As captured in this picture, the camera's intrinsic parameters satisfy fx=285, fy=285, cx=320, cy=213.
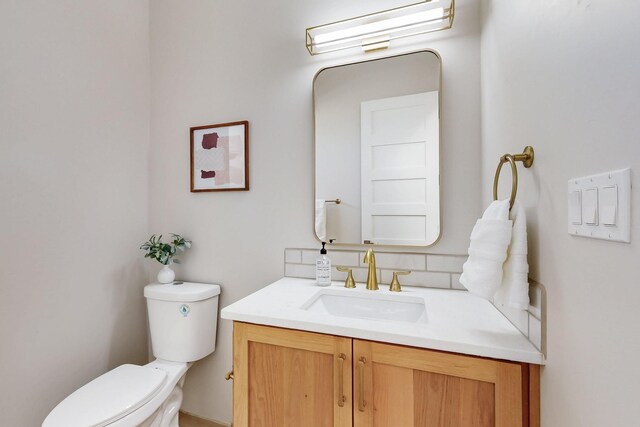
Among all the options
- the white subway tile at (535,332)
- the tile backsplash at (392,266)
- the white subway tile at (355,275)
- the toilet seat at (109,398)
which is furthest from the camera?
the white subway tile at (355,275)

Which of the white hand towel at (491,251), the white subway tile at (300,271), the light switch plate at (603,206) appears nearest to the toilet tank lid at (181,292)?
the white subway tile at (300,271)

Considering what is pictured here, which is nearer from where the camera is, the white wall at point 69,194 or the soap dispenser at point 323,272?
the white wall at point 69,194

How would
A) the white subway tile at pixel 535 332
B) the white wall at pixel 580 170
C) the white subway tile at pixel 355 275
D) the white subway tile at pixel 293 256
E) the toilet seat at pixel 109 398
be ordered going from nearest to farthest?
the white wall at pixel 580 170, the white subway tile at pixel 535 332, the toilet seat at pixel 109 398, the white subway tile at pixel 355 275, the white subway tile at pixel 293 256

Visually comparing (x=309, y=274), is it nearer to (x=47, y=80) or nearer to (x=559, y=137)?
(x=559, y=137)

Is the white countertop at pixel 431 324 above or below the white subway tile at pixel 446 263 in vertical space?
below

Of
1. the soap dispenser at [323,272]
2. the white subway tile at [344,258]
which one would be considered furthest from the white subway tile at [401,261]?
the soap dispenser at [323,272]

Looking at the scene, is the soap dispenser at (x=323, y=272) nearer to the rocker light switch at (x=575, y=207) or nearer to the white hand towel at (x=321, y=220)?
the white hand towel at (x=321, y=220)

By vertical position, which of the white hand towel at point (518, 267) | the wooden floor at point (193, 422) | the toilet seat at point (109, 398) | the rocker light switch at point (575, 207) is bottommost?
the wooden floor at point (193, 422)

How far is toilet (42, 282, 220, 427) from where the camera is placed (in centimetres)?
108

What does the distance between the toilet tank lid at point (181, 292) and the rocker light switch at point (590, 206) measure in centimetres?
155

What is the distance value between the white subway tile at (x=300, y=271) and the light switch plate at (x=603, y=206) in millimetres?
1084

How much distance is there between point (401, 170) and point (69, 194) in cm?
163

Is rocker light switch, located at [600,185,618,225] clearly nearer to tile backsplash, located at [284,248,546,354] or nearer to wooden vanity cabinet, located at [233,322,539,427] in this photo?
wooden vanity cabinet, located at [233,322,539,427]

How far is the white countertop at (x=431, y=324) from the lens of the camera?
2.46ft
